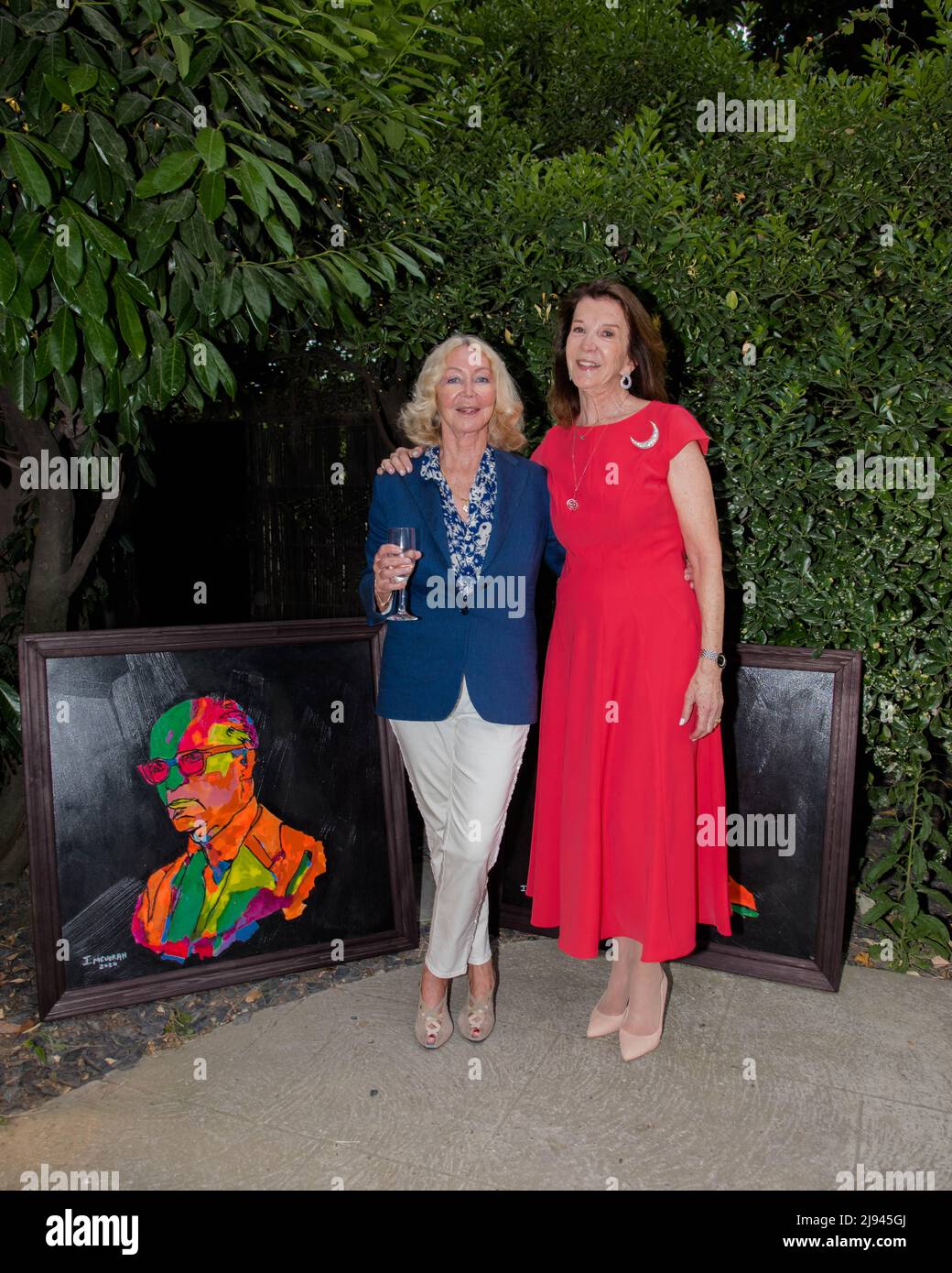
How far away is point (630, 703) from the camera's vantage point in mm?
2768

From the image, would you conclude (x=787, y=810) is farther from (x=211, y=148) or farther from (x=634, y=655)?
(x=211, y=148)

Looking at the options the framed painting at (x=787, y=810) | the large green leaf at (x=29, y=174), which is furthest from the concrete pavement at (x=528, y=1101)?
the large green leaf at (x=29, y=174)

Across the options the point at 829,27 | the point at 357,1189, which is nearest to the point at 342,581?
the point at 357,1189

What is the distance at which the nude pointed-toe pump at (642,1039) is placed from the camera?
2.88 m

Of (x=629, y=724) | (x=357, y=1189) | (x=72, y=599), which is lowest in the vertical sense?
(x=357, y=1189)

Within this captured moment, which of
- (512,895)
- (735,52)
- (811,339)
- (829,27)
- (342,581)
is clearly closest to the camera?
(811,339)

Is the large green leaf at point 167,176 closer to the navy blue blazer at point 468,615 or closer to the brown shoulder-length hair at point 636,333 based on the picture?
the navy blue blazer at point 468,615

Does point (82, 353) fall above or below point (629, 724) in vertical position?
above

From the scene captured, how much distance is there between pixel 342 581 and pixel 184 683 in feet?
9.33

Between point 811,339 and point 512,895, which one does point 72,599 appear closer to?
point 512,895

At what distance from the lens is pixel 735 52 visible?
15.0 feet

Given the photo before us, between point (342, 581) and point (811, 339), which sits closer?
point (811, 339)

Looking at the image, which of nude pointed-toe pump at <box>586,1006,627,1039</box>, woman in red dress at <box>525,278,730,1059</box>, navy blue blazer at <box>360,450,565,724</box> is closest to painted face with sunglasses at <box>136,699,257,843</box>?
navy blue blazer at <box>360,450,565,724</box>
